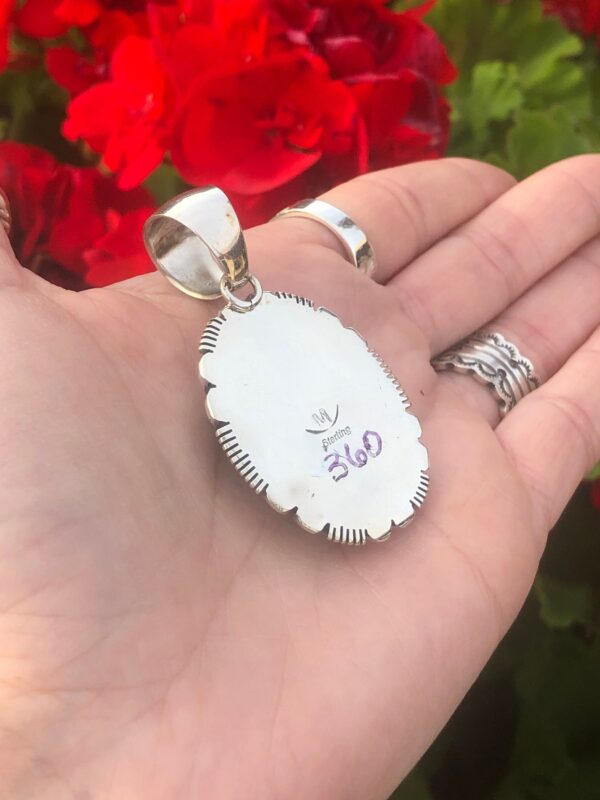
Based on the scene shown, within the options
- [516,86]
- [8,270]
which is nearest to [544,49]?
[516,86]

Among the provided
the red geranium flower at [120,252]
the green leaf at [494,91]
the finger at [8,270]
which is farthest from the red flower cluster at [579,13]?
the finger at [8,270]

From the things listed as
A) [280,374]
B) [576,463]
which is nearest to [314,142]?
[280,374]

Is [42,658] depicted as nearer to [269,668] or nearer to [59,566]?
[59,566]

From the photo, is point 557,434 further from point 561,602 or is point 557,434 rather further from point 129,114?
point 129,114

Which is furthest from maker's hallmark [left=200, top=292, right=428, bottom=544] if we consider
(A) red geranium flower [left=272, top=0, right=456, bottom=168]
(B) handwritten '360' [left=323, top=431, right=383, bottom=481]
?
(A) red geranium flower [left=272, top=0, right=456, bottom=168]

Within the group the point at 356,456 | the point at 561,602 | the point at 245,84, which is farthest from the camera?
the point at 561,602

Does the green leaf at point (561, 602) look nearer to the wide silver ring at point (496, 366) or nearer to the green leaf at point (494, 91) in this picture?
the wide silver ring at point (496, 366)
